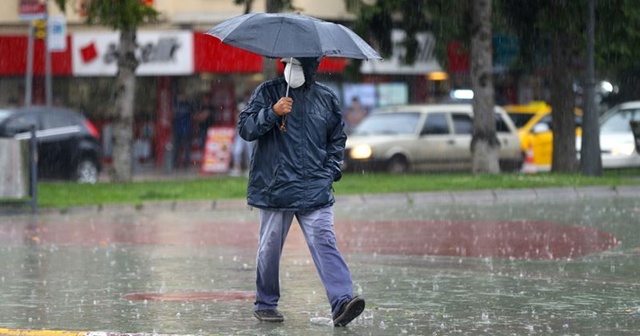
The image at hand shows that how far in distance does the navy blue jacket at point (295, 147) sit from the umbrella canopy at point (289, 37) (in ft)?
0.99

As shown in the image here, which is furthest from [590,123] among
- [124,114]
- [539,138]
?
[539,138]

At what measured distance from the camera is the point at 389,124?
30266mm

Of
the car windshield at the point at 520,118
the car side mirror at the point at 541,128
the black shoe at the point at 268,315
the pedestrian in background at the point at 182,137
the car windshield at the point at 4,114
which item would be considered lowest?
the pedestrian in background at the point at 182,137

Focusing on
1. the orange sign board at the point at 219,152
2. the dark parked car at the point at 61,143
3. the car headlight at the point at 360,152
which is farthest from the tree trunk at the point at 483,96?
the orange sign board at the point at 219,152

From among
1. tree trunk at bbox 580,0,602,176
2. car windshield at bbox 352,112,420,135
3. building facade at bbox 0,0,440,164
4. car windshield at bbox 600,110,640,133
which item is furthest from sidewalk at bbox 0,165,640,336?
building facade at bbox 0,0,440,164

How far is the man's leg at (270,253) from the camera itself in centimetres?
877

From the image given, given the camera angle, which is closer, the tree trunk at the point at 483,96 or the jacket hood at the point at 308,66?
the jacket hood at the point at 308,66

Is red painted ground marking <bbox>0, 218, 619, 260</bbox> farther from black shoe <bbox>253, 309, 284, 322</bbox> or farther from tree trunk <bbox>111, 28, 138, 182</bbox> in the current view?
tree trunk <bbox>111, 28, 138, 182</bbox>

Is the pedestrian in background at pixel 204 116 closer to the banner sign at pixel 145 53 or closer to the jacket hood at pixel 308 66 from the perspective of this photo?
the banner sign at pixel 145 53

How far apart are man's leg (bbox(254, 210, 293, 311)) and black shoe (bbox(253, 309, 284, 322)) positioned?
2 cm

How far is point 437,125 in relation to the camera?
101 ft

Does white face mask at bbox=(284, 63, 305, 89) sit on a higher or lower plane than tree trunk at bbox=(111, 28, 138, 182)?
higher

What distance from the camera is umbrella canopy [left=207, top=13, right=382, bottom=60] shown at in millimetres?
8492

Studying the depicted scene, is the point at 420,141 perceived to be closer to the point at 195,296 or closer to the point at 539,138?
the point at 539,138
